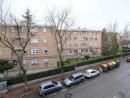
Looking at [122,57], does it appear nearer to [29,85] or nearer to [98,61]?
[98,61]

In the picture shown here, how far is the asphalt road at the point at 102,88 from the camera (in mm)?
22558

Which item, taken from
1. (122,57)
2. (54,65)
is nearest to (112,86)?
(54,65)

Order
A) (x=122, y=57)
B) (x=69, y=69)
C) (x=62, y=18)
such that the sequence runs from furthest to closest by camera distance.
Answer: (x=122, y=57)
(x=69, y=69)
(x=62, y=18)

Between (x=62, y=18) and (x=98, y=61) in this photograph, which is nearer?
(x=62, y=18)

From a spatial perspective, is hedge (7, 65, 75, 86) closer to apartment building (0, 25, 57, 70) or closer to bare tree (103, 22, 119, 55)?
apartment building (0, 25, 57, 70)

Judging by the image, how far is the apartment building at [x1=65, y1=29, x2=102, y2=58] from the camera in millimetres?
54250

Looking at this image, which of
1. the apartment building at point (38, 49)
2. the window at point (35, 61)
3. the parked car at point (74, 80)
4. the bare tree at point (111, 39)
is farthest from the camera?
the bare tree at point (111, 39)

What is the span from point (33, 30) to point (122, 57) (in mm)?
26554

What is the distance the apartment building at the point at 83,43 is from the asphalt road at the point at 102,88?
2378 centimetres

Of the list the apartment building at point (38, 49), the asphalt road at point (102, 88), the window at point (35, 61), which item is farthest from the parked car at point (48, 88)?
the window at point (35, 61)

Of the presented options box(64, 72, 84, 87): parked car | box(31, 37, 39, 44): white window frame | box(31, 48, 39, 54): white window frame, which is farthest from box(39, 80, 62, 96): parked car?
box(31, 37, 39, 44): white window frame

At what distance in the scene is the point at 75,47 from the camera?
180ft

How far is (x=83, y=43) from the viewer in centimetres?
5650

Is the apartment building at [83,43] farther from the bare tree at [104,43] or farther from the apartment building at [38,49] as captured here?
the apartment building at [38,49]
